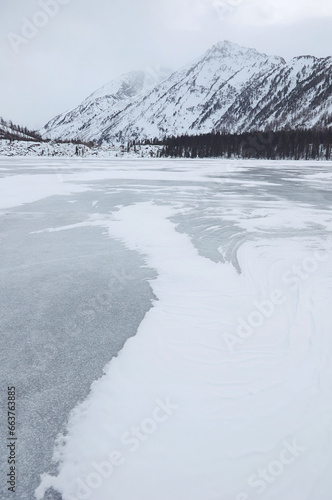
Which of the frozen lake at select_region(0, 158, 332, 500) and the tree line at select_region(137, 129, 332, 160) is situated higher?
the tree line at select_region(137, 129, 332, 160)

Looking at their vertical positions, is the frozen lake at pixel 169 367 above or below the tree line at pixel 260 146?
below

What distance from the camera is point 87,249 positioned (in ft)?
26.8

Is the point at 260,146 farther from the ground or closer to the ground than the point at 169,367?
farther from the ground

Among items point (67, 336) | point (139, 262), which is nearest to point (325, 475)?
point (67, 336)

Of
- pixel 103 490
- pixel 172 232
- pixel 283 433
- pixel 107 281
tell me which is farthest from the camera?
pixel 172 232

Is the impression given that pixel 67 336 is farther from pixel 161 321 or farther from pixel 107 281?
pixel 107 281

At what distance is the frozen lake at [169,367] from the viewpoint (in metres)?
A: 2.68

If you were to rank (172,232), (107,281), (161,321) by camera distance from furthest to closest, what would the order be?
1. (172,232)
2. (107,281)
3. (161,321)

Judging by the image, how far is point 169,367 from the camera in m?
3.92

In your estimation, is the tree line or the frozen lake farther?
the tree line

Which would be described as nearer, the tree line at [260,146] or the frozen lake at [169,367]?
the frozen lake at [169,367]

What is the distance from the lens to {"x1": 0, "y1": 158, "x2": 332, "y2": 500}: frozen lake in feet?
8.78

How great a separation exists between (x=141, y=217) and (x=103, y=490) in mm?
9757

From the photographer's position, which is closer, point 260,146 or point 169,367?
point 169,367
